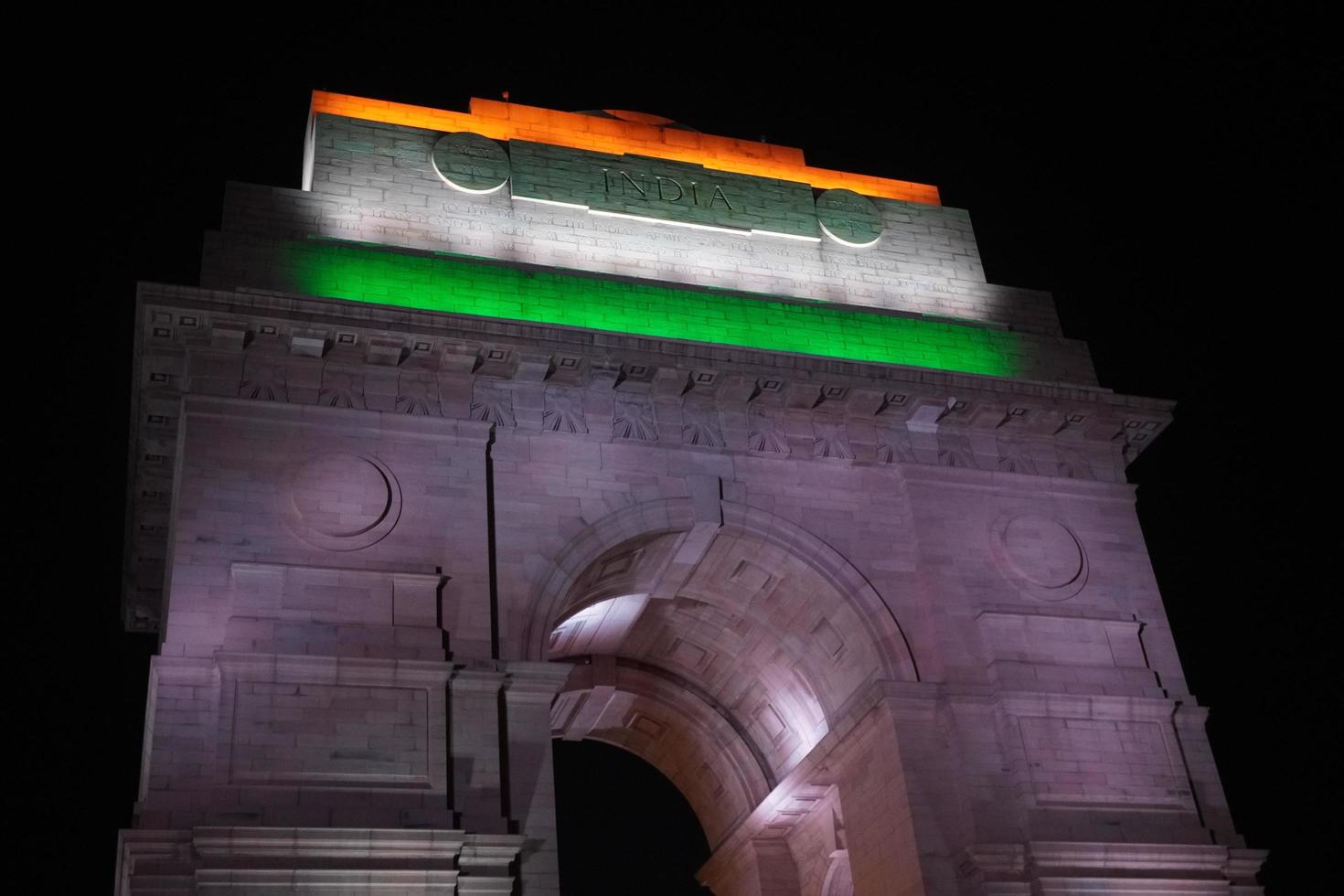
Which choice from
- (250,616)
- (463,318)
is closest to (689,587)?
(463,318)

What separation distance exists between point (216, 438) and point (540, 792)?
7.49m

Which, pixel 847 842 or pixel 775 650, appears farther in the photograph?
pixel 775 650

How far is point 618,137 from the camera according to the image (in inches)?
1185

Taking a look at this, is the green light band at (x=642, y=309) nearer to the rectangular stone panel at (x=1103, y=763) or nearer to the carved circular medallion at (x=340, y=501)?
the carved circular medallion at (x=340, y=501)

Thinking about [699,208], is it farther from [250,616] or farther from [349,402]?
[250,616]

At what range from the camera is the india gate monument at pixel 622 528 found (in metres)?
20.5

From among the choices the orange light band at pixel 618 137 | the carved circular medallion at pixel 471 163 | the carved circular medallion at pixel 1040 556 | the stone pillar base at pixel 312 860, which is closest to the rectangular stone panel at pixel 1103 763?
the carved circular medallion at pixel 1040 556

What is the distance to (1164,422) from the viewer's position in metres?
27.8

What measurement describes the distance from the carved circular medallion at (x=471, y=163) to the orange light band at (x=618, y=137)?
0.96 meters

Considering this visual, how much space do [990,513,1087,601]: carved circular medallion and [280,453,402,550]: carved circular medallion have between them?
1067cm

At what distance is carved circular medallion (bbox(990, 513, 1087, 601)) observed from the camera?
2534 centimetres

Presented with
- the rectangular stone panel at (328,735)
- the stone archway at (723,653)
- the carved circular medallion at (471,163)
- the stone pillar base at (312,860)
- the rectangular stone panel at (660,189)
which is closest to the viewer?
the stone pillar base at (312,860)

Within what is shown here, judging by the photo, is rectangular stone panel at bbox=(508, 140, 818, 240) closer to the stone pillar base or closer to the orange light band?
the orange light band

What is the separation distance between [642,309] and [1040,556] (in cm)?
844
